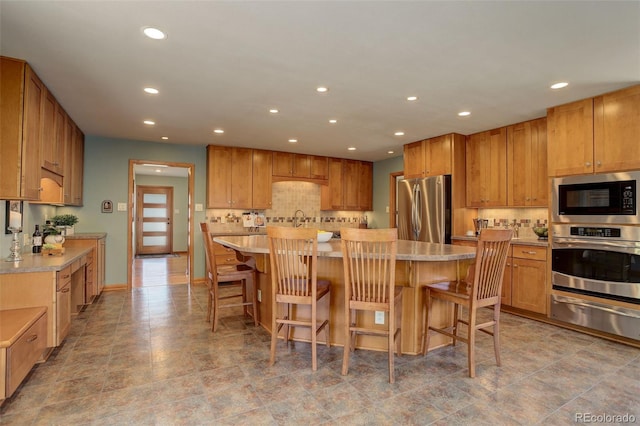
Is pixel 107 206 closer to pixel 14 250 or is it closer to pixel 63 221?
pixel 63 221

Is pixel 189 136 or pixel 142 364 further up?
pixel 189 136

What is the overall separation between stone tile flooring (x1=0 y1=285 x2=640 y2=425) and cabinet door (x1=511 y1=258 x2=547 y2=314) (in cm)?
49

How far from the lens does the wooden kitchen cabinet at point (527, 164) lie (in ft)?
13.5

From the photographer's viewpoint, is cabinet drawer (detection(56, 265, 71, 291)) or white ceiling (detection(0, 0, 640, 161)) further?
cabinet drawer (detection(56, 265, 71, 291))

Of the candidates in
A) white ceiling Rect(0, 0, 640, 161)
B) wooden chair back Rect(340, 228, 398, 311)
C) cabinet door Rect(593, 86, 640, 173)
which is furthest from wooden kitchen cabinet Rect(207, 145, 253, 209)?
cabinet door Rect(593, 86, 640, 173)

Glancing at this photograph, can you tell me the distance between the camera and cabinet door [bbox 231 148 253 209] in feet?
19.4

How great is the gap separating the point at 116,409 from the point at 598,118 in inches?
184

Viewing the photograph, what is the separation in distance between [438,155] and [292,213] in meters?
3.02

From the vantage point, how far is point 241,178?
19.6 feet

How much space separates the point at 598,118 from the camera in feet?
11.1

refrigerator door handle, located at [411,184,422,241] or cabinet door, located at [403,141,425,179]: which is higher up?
cabinet door, located at [403,141,425,179]

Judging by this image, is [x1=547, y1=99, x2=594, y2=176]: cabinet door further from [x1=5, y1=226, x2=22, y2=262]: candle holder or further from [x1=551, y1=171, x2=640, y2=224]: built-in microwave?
[x1=5, y1=226, x2=22, y2=262]: candle holder

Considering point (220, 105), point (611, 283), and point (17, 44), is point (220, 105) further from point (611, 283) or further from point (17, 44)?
point (611, 283)

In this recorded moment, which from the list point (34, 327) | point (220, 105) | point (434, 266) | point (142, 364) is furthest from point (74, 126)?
point (434, 266)
